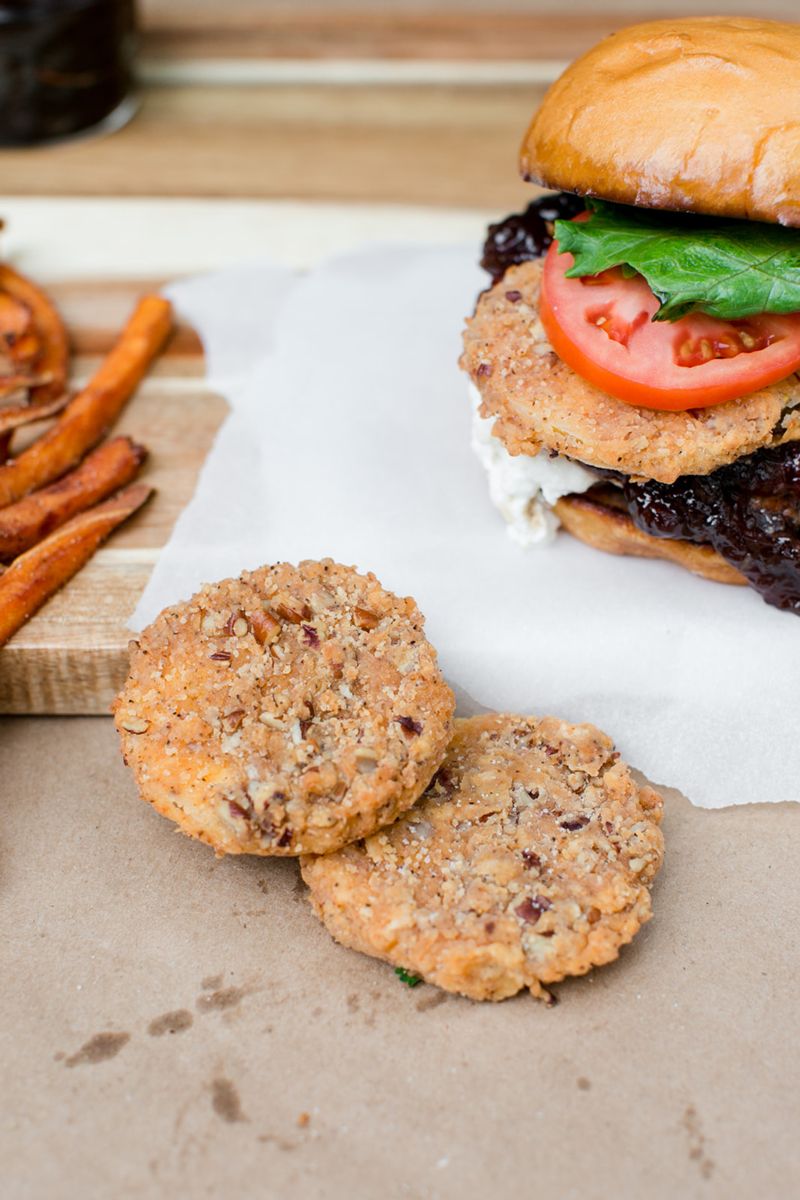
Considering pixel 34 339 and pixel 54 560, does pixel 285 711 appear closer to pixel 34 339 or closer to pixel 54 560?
pixel 54 560

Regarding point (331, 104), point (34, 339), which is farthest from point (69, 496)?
point (331, 104)

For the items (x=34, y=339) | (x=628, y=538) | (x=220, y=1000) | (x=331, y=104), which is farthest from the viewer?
(x=331, y=104)

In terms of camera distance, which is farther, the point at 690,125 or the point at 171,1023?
the point at 690,125

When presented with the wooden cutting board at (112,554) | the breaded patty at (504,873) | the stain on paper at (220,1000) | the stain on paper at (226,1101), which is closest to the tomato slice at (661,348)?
the breaded patty at (504,873)

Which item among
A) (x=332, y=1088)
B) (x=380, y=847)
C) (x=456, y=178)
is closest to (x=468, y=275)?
(x=456, y=178)

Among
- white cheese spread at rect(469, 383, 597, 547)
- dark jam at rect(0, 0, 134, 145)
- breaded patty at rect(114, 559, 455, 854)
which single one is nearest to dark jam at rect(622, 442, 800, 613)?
white cheese spread at rect(469, 383, 597, 547)

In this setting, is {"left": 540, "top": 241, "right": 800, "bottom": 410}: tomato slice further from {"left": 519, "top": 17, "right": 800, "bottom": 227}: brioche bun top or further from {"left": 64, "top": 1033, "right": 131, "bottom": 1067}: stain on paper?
{"left": 64, "top": 1033, "right": 131, "bottom": 1067}: stain on paper

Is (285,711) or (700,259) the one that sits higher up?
(700,259)
